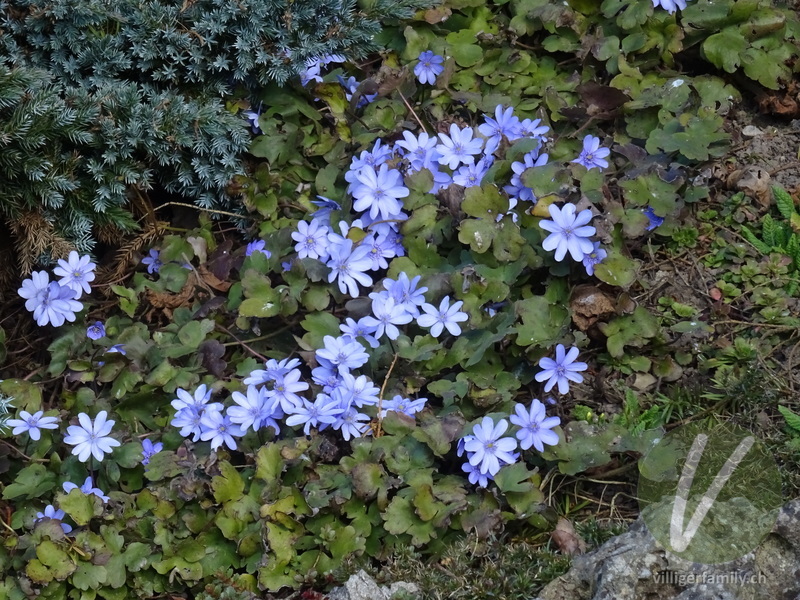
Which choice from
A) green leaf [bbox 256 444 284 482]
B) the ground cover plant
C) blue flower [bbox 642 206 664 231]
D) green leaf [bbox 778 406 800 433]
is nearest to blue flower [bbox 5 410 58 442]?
the ground cover plant

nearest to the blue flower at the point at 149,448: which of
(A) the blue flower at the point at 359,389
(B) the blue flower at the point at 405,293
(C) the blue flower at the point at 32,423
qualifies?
A: (C) the blue flower at the point at 32,423

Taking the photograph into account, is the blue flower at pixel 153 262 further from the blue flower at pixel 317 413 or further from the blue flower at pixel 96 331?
the blue flower at pixel 317 413

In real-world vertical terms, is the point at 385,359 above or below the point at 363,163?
below

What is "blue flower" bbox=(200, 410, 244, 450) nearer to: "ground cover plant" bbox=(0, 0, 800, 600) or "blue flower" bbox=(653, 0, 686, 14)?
"ground cover plant" bbox=(0, 0, 800, 600)

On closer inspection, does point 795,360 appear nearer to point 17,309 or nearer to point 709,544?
point 709,544

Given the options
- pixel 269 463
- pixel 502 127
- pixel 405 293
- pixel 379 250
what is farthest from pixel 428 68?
pixel 269 463

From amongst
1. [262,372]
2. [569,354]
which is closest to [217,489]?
[262,372]
